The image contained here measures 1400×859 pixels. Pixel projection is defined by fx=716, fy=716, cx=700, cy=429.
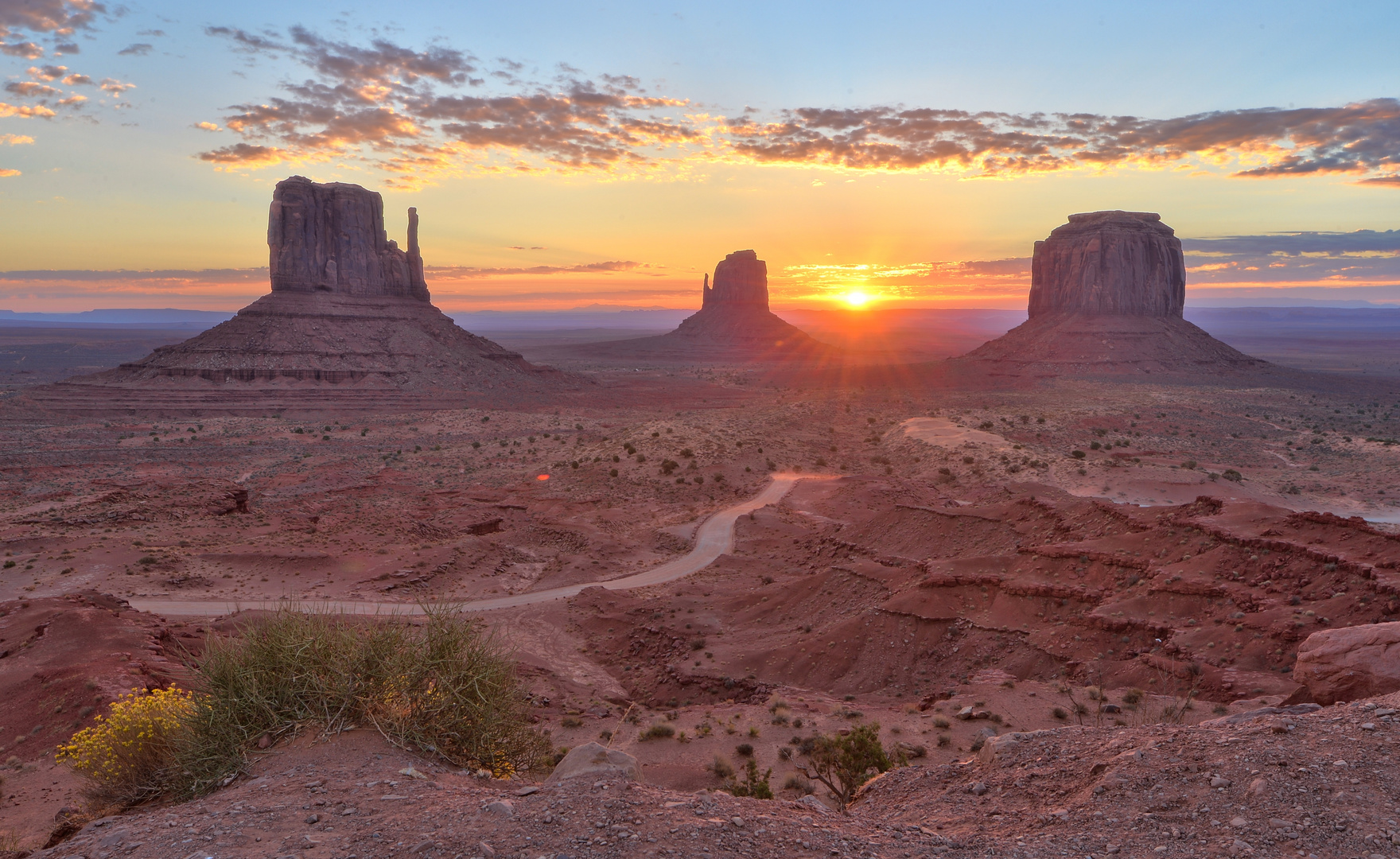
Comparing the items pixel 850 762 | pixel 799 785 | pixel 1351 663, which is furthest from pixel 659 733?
pixel 1351 663

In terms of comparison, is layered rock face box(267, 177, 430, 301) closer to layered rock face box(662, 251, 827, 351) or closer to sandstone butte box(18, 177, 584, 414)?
sandstone butte box(18, 177, 584, 414)

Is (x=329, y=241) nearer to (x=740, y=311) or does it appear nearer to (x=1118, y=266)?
(x=740, y=311)

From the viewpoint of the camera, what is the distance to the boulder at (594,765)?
26.2 feet

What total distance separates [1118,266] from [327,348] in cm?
11808

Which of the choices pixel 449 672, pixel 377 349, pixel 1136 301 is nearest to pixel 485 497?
pixel 449 672

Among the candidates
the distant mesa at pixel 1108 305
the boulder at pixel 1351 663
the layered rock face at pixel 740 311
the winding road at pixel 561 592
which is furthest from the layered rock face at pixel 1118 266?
the boulder at pixel 1351 663

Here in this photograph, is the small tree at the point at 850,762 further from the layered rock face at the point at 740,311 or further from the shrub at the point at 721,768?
the layered rock face at the point at 740,311

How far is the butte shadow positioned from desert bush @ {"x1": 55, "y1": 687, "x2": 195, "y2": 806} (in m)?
153

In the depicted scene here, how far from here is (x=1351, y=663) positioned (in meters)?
11.2

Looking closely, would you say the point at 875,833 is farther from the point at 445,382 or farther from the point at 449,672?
the point at 445,382

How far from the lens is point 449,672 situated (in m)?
9.55

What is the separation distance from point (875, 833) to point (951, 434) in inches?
1775

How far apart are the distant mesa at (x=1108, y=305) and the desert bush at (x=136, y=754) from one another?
357 ft

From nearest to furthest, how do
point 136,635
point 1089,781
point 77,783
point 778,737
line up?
point 1089,781, point 77,783, point 778,737, point 136,635
